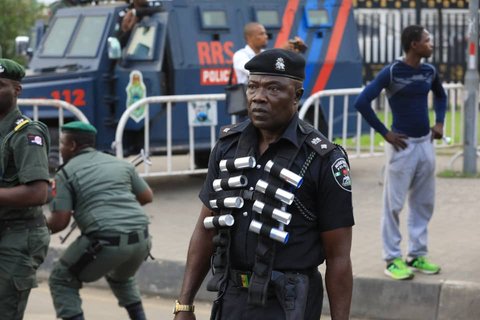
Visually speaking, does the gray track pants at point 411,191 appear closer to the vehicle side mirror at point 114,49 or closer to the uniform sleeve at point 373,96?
the uniform sleeve at point 373,96

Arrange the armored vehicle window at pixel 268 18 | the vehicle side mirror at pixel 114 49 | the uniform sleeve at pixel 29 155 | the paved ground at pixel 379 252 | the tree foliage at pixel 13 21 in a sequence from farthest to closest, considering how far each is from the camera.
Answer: the tree foliage at pixel 13 21 → the armored vehicle window at pixel 268 18 → the vehicle side mirror at pixel 114 49 → the paved ground at pixel 379 252 → the uniform sleeve at pixel 29 155

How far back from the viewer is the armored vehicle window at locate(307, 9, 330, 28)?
1419 centimetres

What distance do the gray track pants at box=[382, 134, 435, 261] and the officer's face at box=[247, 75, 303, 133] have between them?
3.81 meters

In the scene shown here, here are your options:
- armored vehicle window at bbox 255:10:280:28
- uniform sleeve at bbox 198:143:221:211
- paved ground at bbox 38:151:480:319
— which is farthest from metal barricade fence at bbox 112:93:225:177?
uniform sleeve at bbox 198:143:221:211

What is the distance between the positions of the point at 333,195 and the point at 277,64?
532mm

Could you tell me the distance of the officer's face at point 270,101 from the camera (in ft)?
13.9

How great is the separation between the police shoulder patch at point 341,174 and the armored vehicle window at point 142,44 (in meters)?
8.74

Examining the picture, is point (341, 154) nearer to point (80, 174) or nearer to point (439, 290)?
point (80, 174)

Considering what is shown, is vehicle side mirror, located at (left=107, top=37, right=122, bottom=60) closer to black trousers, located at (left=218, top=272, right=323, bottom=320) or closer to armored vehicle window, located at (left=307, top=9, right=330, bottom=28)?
armored vehicle window, located at (left=307, top=9, right=330, bottom=28)

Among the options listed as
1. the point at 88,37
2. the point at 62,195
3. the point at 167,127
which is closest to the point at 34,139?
the point at 62,195

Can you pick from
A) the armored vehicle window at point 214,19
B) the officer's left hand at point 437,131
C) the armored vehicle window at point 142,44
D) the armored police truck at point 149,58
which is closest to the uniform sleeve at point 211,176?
the officer's left hand at point 437,131

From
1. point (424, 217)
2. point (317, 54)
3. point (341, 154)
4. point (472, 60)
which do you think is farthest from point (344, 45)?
point (341, 154)

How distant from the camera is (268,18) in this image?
13820 millimetres

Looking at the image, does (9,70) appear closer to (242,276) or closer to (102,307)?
(242,276)
